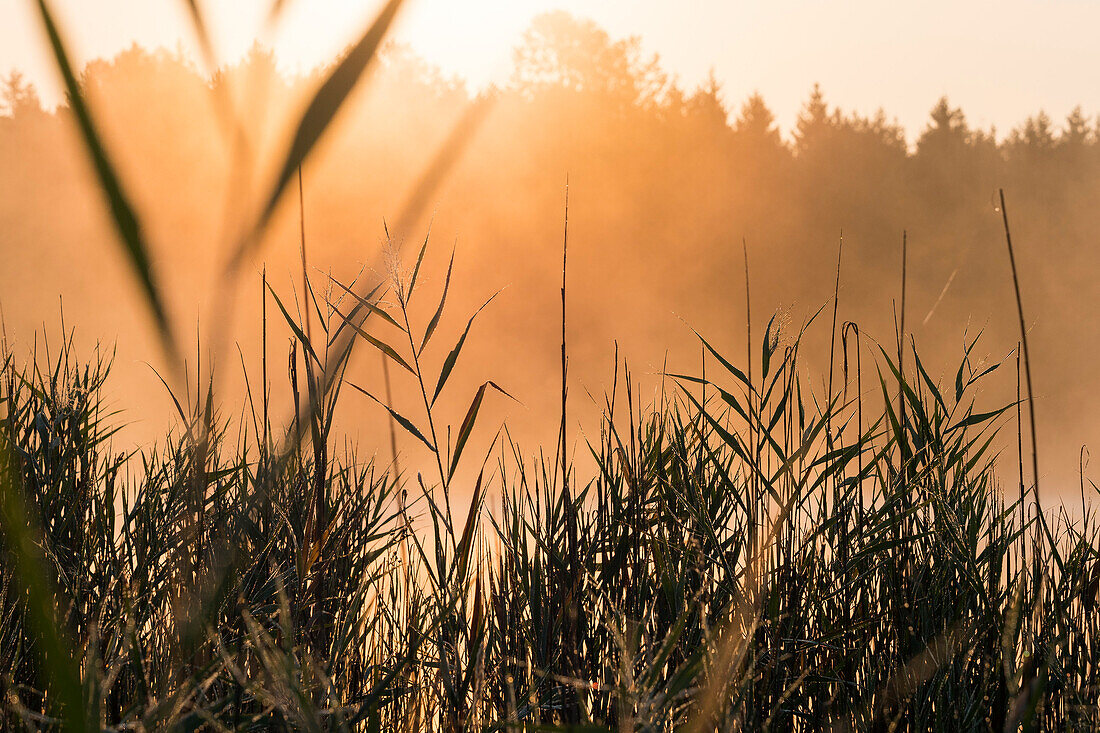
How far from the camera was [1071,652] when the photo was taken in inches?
53.1

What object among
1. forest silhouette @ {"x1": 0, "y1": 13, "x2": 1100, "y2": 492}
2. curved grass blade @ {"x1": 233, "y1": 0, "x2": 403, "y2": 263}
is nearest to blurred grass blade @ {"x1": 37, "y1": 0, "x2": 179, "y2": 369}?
curved grass blade @ {"x1": 233, "y1": 0, "x2": 403, "y2": 263}

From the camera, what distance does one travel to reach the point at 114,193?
334 mm

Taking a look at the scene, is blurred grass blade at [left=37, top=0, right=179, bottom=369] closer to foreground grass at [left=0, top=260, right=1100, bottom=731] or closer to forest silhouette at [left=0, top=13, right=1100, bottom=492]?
foreground grass at [left=0, top=260, right=1100, bottom=731]

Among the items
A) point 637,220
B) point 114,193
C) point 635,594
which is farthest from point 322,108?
point 637,220

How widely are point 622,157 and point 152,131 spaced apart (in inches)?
294

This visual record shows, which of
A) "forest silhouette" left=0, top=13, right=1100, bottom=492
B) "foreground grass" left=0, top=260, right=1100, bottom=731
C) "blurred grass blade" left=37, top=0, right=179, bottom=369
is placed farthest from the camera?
"forest silhouette" left=0, top=13, right=1100, bottom=492

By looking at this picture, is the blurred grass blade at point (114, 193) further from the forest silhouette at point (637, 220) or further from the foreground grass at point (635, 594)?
the forest silhouette at point (637, 220)

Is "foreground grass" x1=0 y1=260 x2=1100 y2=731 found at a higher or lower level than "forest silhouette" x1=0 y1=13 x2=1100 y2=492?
lower

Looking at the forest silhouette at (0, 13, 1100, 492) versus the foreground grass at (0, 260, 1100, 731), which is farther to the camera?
the forest silhouette at (0, 13, 1100, 492)

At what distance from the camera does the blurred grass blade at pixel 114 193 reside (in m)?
0.33

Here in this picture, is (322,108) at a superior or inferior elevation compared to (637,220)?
inferior

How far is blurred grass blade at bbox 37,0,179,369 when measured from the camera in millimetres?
334

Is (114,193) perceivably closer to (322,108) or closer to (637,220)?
(322,108)

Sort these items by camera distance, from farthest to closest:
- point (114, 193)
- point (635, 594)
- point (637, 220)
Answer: point (637, 220) < point (635, 594) < point (114, 193)
